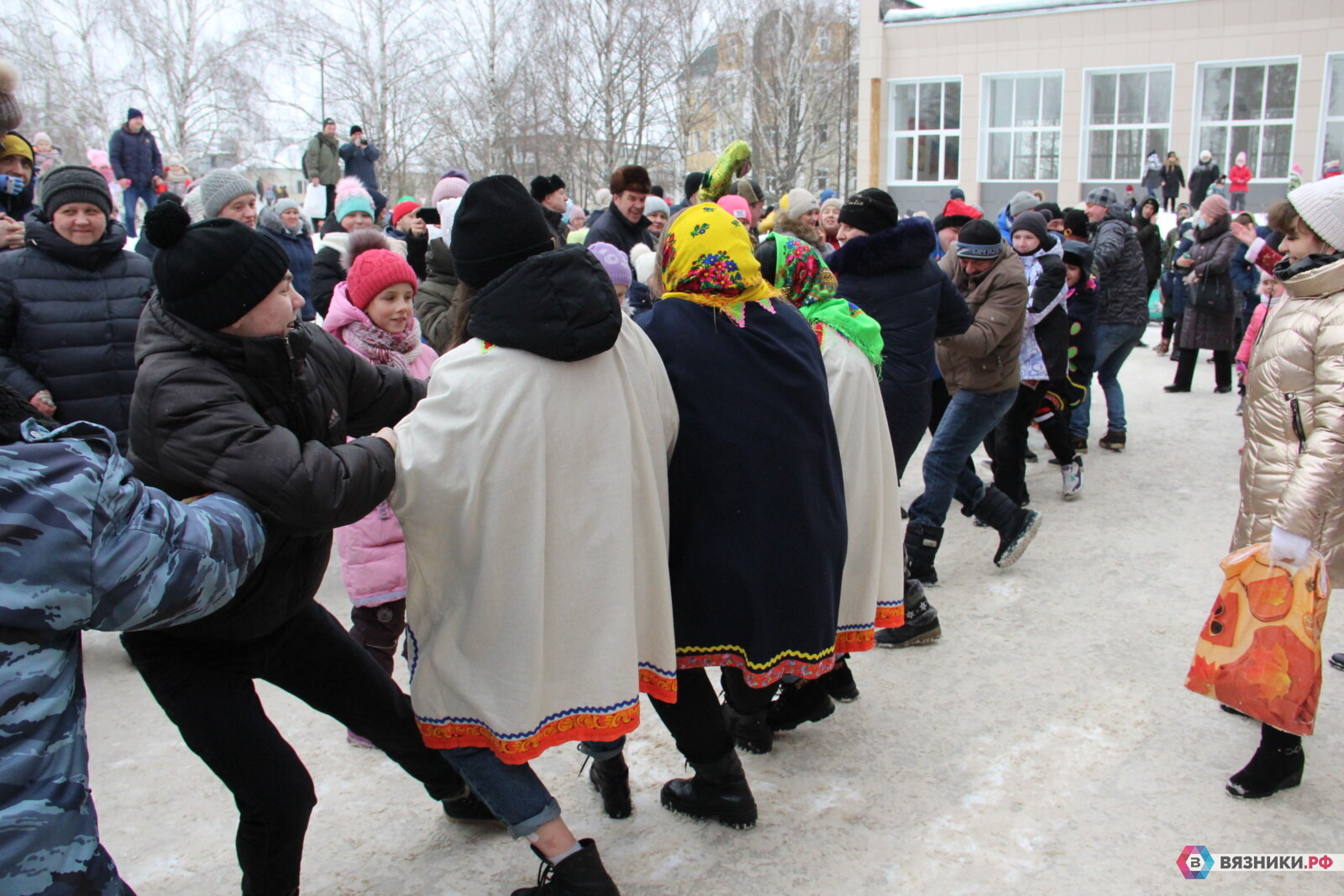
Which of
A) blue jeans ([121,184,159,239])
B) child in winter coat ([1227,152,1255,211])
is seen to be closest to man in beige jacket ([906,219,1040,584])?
blue jeans ([121,184,159,239])

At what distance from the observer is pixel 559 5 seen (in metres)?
25.0

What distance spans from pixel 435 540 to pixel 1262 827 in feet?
8.21

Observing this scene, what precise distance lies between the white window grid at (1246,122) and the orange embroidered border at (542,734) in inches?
1255

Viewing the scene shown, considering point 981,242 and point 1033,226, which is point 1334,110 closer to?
point 1033,226

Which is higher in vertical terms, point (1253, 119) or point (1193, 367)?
point (1253, 119)

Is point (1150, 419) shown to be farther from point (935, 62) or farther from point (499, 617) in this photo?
point (935, 62)

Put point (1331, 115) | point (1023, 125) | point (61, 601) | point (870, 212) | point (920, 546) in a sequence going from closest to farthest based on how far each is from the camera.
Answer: point (61, 601) < point (870, 212) < point (920, 546) < point (1331, 115) < point (1023, 125)

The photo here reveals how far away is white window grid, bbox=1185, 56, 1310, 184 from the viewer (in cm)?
2719

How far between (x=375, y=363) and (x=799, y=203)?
3945 millimetres

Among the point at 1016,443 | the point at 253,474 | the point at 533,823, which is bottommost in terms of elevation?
the point at 533,823

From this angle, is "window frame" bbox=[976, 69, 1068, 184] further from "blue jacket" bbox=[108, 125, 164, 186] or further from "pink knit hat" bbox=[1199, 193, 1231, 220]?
"blue jacket" bbox=[108, 125, 164, 186]

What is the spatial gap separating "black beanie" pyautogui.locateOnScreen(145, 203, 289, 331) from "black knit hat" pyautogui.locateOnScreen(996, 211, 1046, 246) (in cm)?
501

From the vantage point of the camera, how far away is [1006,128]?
31.2m

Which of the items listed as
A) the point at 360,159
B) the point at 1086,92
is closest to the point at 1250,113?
the point at 1086,92
